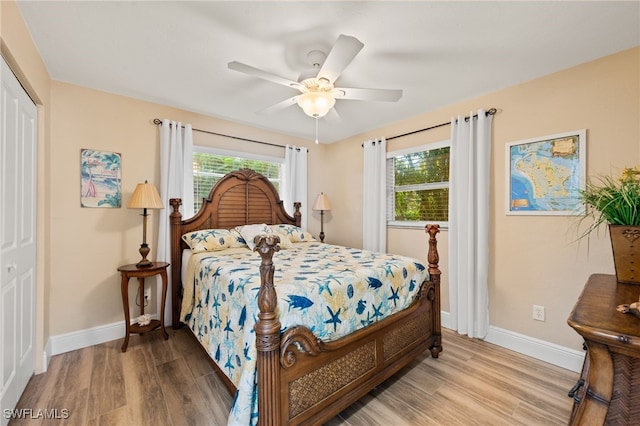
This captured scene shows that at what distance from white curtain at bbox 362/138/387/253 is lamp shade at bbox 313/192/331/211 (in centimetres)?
64

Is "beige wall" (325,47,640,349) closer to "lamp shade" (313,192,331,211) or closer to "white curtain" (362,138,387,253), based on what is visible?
"white curtain" (362,138,387,253)

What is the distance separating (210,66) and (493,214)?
295 centimetres

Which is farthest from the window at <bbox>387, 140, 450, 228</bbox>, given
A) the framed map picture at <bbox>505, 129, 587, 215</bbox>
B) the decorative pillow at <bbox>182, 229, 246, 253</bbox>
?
the decorative pillow at <bbox>182, 229, 246, 253</bbox>

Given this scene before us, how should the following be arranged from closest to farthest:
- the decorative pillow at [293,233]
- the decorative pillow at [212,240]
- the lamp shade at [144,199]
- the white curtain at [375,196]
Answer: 1. the lamp shade at [144,199]
2. the decorative pillow at [212,240]
3. the decorative pillow at [293,233]
4. the white curtain at [375,196]

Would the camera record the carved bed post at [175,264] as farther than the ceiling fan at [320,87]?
Yes

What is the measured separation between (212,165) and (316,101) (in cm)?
198

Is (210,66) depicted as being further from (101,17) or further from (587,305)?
(587,305)

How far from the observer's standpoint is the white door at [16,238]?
1492mm

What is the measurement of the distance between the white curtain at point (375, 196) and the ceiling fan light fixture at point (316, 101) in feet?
5.69

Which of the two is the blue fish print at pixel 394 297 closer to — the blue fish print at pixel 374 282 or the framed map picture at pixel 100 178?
the blue fish print at pixel 374 282

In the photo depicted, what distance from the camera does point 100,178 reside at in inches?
104

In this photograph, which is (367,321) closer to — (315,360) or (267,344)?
(315,360)

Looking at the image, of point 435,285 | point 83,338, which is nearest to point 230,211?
point 83,338

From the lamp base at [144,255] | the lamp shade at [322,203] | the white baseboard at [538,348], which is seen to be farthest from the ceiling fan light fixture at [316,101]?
the white baseboard at [538,348]
